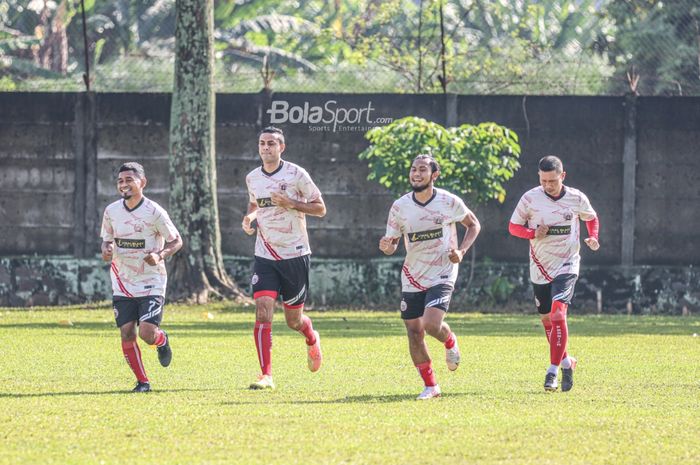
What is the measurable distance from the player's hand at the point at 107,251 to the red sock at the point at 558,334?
3.63 meters

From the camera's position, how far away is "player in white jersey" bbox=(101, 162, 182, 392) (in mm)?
11781

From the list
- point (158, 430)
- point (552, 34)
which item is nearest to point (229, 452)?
point (158, 430)

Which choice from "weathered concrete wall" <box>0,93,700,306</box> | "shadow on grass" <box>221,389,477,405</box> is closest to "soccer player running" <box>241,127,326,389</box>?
"shadow on grass" <box>221,389,477,405</box>

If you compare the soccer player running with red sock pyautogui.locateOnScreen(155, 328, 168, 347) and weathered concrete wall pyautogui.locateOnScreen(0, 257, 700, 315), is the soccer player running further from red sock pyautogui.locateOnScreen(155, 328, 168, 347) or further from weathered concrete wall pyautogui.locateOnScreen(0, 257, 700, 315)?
weathered concrete wall pyautogui.locateOnScreen(0, 257, 700, 315)

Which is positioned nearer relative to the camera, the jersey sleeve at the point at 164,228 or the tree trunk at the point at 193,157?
the jersey sleeve at the point at 164,228

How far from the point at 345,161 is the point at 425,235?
1107cm

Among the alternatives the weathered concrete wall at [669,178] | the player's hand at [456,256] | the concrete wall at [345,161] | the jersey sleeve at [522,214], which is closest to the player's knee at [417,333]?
the player's hand at [456,256]

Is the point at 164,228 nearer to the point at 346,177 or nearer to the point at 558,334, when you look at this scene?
the point at 558,334

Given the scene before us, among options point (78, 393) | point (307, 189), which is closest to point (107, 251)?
point (78, 393)

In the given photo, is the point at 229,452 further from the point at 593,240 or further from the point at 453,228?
the point at 593,240

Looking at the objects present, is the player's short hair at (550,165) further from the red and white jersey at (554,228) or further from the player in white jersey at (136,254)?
the player in white jersey at (136,254)

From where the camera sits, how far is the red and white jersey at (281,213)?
1220 cm

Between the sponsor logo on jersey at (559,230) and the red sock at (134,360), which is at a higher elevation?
the sponsor logo on jersey at (559,230)

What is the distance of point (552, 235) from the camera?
12.4 meters
